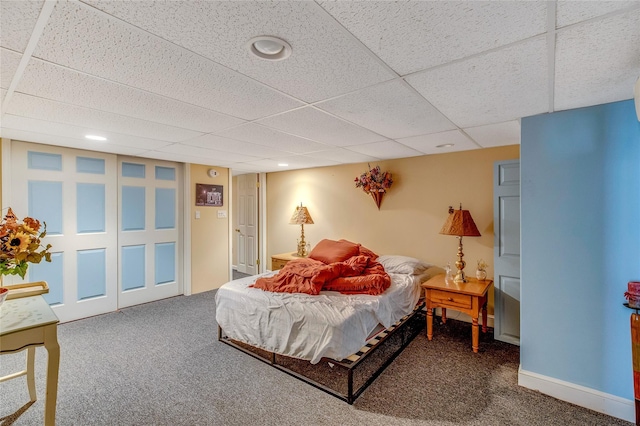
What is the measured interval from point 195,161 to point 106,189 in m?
1.19

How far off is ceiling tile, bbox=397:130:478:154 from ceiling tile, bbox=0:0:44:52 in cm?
268

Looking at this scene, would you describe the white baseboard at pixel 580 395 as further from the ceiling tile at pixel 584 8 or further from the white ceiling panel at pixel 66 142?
the white ceiling panel at pixel 66 142

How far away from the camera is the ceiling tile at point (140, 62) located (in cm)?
114

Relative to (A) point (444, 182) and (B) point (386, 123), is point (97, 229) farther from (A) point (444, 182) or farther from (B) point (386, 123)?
(A) point (444, 182)

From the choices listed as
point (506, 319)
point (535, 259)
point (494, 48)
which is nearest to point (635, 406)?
point (535, 259)

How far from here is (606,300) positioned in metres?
1.93

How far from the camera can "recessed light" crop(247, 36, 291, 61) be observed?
1.23 m

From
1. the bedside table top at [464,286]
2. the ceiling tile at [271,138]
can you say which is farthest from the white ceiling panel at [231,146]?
the bedside table top at [464,286]

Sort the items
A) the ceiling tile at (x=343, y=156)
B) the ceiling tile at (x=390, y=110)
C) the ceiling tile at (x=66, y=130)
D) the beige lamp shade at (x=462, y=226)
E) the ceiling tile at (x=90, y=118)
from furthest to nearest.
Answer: the ceiling tile at (x=343, y=156) → the beige lamp shade at (x=462, y=226) → the ceiling tile at (x=66, y=130) → the ceiling tile at (x=90, y=118) → the ceiling tile at (x=390, y=110)

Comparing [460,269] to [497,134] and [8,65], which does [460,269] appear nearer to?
[497,134]

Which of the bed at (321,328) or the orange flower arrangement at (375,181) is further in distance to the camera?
the orange flower arrangement at (375,181)

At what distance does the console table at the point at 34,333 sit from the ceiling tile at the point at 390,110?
80.5 inches

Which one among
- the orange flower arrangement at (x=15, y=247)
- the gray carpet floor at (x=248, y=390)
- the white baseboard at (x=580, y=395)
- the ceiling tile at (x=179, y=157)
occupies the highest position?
the ceiling tile at (x=179, y=157)

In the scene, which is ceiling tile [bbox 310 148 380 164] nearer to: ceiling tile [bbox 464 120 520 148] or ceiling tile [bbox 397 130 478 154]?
ceiling tile [bbox 397 130 478 154]
